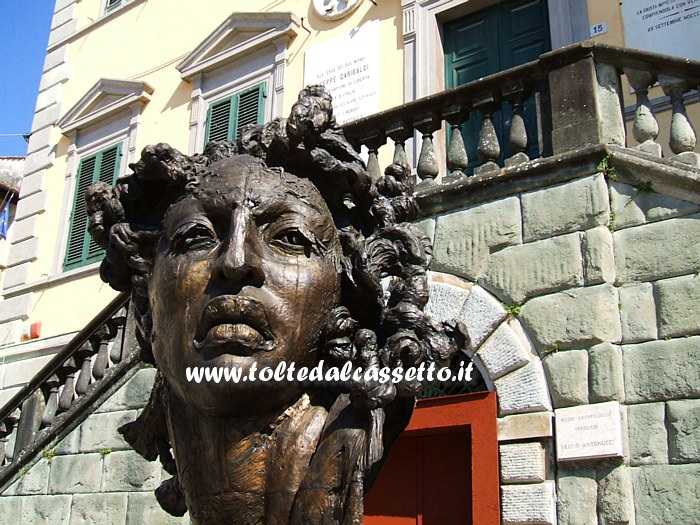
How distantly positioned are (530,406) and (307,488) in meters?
3.09

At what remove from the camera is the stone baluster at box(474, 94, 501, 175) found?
6.17 metres

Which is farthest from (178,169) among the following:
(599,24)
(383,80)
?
(383,80)

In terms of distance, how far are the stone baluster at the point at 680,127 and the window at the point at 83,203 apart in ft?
27.5

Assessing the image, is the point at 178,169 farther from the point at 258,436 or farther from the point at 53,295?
the point at 53,295

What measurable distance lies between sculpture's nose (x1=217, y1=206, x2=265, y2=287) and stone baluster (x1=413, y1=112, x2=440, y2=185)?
12.6 feet

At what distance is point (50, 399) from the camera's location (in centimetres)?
807

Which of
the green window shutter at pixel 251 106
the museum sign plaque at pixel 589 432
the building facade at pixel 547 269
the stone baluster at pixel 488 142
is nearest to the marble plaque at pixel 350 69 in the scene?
the building facade at pixel 547 269

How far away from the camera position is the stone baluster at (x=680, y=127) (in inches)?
210

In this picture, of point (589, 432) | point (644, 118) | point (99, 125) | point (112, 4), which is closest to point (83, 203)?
point (99, 125)

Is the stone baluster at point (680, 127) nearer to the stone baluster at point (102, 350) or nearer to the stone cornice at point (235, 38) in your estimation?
the stone baluster at point (102, 350)

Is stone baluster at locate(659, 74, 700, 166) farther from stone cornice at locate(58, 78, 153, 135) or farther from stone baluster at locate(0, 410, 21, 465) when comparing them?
stone cornice at locate(58, 78, 153, 135)

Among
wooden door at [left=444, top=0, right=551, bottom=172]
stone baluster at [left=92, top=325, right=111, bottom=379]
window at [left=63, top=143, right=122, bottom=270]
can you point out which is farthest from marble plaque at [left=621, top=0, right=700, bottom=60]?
window at [left=63, top=143, right=122, bottom=270]

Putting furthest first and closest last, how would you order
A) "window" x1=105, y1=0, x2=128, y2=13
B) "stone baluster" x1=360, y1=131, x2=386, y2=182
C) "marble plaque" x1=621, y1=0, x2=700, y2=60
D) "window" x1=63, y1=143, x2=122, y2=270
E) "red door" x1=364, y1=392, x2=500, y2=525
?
1. "window" x1=105, y1=0, x2=128, y2=13
2. "window" x1=63, y1=143, x2=122, y2=270
3. "marble plaque" x1=621, y1=0, x2=700, y2=60
4. "stone baluster" x1=360, y1=131, x2=386, y2=182
5. "red door" x1=364, y1=392, x2=500, y2=525

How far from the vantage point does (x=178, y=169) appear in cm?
298
